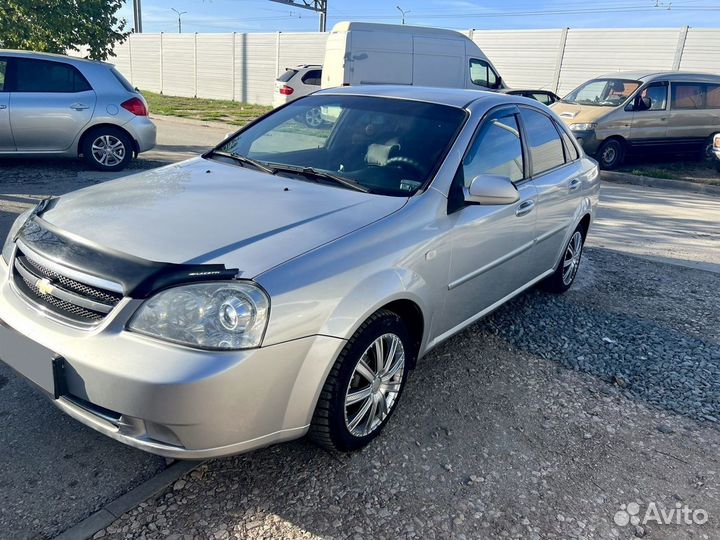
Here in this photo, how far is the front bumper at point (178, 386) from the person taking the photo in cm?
209

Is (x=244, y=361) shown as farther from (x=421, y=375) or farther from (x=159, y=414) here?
(x=421, y=375)

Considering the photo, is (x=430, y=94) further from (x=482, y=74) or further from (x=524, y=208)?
(x=482, y=74)

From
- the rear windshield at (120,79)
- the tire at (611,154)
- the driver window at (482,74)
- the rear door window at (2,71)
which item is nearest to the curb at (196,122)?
the driver window at (482,74)

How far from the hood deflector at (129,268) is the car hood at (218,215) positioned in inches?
1.6

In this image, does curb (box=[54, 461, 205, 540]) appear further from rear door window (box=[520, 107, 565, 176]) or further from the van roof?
the van roof

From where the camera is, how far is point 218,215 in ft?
8.95

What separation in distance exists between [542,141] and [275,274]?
2.84m

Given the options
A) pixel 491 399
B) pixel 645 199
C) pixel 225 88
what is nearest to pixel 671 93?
pixel 645 199

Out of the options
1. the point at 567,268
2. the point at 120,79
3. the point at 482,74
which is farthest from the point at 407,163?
the point at 482,74

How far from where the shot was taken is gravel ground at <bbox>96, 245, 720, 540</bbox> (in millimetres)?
2406

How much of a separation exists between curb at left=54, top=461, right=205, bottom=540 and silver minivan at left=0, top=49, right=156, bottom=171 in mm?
7005

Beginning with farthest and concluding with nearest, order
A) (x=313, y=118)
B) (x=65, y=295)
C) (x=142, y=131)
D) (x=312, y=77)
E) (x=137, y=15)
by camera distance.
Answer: (x=137, y=15)
(x=312, y=77)
(x=142, y=131)
(x=313, y=118)
(x=65, y=295)

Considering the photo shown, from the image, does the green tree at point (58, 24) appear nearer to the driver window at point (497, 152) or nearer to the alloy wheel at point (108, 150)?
the alloy wheel at point (108, 150)

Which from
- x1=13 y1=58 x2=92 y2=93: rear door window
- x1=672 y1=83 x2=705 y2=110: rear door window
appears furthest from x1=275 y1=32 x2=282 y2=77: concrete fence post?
x1=13 y1=58 x2=92 y2=93: rear door window
